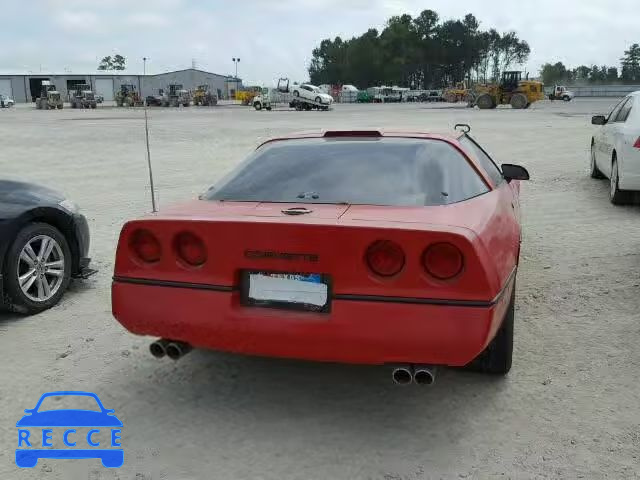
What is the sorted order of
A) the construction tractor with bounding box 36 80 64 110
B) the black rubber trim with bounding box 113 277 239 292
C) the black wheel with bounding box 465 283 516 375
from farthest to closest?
the construction tractor with bounding box 36 80 64 110 → the black wheel with bounding box 465 283 516 375 → the black rubber trim with bounding box 113 277 239 292

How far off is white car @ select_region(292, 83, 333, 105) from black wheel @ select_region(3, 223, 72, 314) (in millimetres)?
45690

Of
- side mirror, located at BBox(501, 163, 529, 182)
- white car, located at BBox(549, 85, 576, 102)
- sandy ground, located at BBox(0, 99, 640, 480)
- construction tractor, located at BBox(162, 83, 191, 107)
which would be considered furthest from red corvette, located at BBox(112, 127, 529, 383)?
white car, located at BBox(549, 85, 576, 102)

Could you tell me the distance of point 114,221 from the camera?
27.5 feet

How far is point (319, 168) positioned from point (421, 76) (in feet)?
430

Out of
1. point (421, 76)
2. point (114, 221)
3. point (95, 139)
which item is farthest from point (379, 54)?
point (114, 221)

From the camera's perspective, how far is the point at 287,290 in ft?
9.82

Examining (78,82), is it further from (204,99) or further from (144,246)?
(144,246)

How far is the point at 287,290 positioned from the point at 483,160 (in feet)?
6.93

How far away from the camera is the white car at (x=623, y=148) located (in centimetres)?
809

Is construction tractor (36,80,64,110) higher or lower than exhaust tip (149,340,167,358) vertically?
higher

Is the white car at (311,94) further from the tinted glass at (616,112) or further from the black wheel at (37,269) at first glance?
the black wheel at (37,269)

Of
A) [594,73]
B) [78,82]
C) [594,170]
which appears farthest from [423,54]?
[594,170]

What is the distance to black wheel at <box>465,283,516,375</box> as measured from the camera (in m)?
3.54

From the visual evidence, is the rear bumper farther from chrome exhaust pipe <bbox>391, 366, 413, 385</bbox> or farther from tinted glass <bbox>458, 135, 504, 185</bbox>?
tinted glass <bbox>458, 135, 504, 185</bbox>
